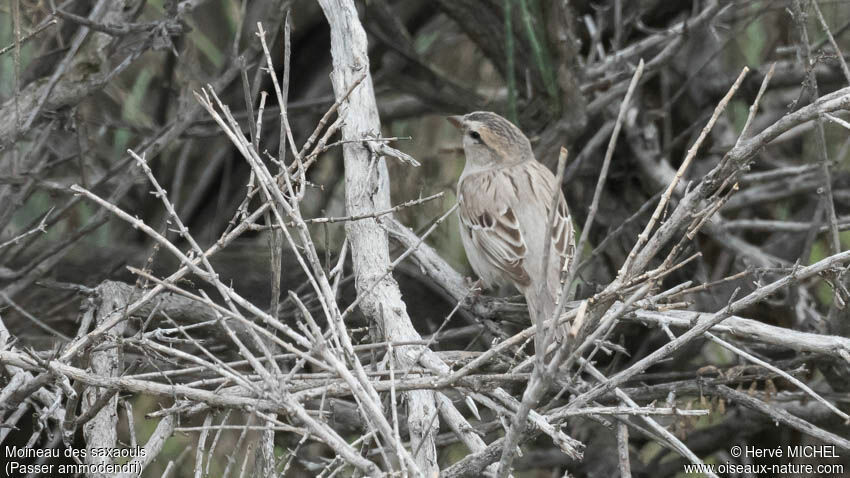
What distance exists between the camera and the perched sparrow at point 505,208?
502cm

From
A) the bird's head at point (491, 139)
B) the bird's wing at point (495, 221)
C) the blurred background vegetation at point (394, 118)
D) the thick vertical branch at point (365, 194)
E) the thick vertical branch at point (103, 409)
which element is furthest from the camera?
the bird's head at point (491, 139)

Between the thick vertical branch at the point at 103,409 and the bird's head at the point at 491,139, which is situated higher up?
the bird's head at the point at 491,139

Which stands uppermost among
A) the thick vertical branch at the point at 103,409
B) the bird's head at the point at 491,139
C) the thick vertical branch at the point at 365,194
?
the bird's head at the point at 491,139

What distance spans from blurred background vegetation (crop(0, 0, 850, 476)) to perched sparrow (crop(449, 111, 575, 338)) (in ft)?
0.71

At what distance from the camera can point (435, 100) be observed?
6.03 metres

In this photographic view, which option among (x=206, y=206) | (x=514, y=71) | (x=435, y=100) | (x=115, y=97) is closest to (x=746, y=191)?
(x=514, y=71)

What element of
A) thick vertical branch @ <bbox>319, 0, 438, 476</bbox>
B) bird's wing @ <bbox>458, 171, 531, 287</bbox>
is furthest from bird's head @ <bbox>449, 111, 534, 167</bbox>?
thick vertical branch @ <bbox>319, 0, 438, 476</bbox>

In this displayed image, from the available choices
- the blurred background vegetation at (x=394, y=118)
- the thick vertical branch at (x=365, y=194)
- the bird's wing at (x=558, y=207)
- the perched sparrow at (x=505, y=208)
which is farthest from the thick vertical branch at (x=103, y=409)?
the bird's wing at (x=558, y=207)

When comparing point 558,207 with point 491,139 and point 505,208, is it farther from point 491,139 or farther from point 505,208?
point 491,139

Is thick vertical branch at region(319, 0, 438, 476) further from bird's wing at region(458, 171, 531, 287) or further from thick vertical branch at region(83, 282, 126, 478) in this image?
bird's wing at region(458, 171, 531, 287)

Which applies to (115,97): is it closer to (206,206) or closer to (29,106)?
(206,206)

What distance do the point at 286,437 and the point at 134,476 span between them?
2.06m

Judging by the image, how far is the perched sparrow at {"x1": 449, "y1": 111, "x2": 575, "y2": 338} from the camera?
5.02 meters

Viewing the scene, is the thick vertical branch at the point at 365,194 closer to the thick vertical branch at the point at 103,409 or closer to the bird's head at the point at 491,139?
the thick vertical branch at the point at 103,409
